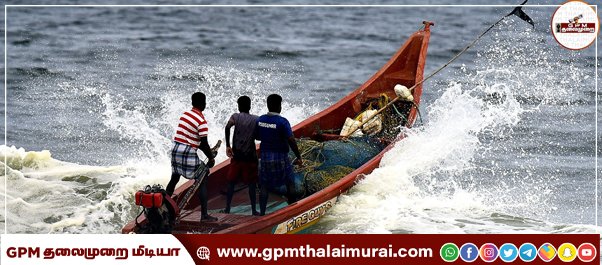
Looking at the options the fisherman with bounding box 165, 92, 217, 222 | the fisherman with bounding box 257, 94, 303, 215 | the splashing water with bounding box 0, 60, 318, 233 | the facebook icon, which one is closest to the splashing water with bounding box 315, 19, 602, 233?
the fisherman with bounding box 257, 94, 303, 215

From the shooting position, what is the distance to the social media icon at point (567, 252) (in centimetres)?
968

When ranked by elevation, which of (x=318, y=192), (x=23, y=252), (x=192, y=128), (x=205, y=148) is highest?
(x=192, y=128)

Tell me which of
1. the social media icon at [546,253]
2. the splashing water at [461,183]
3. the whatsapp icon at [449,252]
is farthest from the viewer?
the splashing water at [461,183]

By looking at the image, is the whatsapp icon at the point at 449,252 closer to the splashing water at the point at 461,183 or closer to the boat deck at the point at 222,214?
the boat deck at the point at 222,214

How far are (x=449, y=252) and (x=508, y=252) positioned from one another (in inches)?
18.7

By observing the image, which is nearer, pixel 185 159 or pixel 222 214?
pixel 185 159

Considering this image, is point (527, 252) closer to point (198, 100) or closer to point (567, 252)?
point (567, 252)

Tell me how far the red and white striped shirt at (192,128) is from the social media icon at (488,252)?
2898 mm

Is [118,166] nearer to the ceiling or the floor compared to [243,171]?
nearer to the floor

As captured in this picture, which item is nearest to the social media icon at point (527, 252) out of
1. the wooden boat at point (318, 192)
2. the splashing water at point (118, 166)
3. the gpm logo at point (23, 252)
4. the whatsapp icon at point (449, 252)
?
the whatsapp icon at point (449, 252)

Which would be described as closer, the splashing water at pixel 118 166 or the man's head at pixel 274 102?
the man's head at pixel 274 102

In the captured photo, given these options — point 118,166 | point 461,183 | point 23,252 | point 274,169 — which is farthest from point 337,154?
point 23,252

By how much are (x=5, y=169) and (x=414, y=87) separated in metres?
4.90

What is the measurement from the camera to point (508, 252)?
959 centimetres
